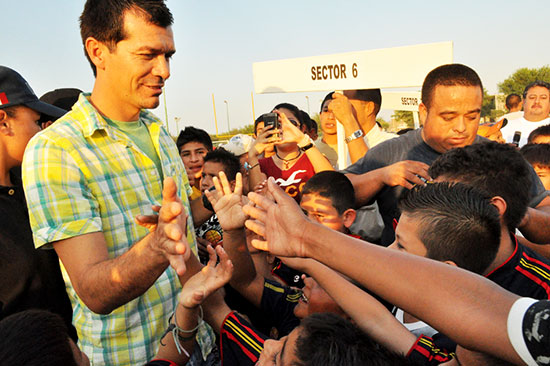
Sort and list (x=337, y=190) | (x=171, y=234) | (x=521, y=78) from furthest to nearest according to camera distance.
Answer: (x=521, y=78), (x=337, y=190), (x=171, y=234)

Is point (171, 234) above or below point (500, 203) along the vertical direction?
above

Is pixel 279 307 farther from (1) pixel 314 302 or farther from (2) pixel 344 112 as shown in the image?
(2) pixel 344 112

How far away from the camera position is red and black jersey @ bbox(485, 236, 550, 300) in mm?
1782

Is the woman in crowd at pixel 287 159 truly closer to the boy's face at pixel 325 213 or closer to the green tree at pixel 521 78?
the boy's face at pixel 325 213

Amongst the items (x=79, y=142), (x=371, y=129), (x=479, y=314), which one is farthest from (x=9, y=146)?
(x=371, y=129)

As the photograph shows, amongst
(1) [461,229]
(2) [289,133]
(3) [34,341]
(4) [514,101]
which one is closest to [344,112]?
(2) [289,133]

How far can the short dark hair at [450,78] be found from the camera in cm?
275

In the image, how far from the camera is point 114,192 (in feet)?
5.64

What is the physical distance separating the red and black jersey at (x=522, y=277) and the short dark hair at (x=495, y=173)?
29 centimetres

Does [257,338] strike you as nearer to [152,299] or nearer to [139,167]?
[152,299]

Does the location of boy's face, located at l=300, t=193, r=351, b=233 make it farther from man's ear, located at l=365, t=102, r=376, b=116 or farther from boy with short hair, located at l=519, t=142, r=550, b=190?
boy with short hair, located at l=519, t=142, r=550, b=190

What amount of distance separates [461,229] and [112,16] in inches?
66.7

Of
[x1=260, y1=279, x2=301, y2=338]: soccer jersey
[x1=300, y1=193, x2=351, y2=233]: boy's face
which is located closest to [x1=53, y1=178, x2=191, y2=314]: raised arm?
A: [x1=260, y1=279, x2=301, y2=338]: soccer jersey

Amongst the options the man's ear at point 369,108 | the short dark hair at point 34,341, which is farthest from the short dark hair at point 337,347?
the man's ear at point 369,108
